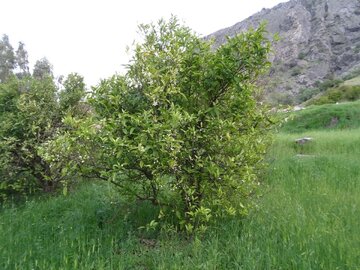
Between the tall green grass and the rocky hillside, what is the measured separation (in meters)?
63.7

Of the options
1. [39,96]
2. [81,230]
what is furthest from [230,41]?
[39,96]

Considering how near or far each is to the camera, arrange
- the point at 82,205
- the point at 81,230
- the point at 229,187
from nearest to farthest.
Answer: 1. the point at 229,187
2. the point at 81,230
3. the point at 82,205

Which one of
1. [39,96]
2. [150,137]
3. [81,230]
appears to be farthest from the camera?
[39,96]

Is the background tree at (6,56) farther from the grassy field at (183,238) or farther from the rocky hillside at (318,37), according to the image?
the rocky hillside at (318,37)

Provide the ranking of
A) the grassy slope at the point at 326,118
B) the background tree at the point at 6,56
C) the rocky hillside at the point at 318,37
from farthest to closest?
1. the rocky hillside at the point at 318,37
2. the background tree at the point at 6,56
3. the grassy slope at the point at 326,118

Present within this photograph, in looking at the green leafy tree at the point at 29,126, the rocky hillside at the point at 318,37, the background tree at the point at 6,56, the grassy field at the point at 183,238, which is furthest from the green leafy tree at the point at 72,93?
the rocky hillside at the point at 318,37

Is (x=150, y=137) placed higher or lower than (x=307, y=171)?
higher

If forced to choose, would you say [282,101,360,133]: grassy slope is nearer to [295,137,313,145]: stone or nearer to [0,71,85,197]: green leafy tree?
[295,137,313,145]: stone

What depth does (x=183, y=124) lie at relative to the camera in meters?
3.62

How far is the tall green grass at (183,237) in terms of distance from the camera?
10.8ft

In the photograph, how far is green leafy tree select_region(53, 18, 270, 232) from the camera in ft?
11.5

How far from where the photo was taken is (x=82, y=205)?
532cm

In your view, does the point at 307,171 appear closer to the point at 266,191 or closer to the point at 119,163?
the point at 266,191

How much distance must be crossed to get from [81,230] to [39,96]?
340cm
